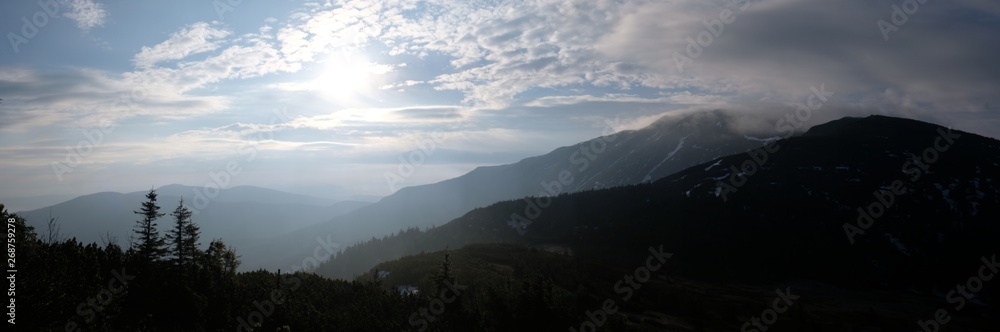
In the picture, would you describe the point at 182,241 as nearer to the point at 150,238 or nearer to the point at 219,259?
the point at 150,238

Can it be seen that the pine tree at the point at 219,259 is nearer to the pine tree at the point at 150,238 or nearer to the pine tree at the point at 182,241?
the pine tree at the point at 182,241

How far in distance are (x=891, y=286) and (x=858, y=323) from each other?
92.7m

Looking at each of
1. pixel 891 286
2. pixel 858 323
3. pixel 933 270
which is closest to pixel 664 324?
pixel 858 323

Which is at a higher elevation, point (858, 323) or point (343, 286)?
point (343, 286)

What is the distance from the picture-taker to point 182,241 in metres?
56.2

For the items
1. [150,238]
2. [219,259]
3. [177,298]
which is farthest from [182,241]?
[219,259]

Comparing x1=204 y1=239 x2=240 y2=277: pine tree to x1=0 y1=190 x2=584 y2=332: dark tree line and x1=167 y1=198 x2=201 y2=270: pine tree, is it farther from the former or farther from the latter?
x1=0 y1=190 x2=584 y2=332: dark tree line

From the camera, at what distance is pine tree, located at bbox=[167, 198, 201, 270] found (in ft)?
183

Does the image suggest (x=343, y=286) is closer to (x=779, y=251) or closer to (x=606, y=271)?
(x=606, y=271)

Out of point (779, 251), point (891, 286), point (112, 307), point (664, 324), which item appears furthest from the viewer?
point (779, 251)

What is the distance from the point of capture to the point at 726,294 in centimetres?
10519

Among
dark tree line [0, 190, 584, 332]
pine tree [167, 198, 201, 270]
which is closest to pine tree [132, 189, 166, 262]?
dark tree line [0, 190, 584, 332]

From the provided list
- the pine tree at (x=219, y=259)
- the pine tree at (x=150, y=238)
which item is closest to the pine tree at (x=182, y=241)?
the pine tree at (x=150, y=238)

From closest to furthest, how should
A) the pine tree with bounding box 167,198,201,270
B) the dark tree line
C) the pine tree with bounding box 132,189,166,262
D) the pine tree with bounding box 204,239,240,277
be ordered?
the dark tree line
the pine tree with bounding box 132,189,166,262
the pine tree with bounding box 167,198,201,270
the pine tree with bounding box 204,239,240,277
